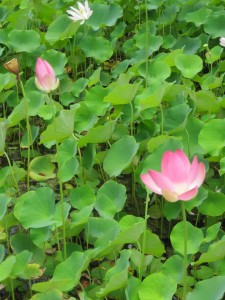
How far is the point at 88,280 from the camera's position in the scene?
1.76 m

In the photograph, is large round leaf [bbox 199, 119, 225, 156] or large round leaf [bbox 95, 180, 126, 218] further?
large round leaf [bbox 199, 119, 225, 156]

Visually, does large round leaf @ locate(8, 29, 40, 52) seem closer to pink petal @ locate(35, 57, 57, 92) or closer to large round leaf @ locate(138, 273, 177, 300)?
pink petal @ locate(35, 57, 57, 92)

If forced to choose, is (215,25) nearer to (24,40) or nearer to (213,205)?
(24,40)

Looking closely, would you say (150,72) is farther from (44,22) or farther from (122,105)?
(44,22)

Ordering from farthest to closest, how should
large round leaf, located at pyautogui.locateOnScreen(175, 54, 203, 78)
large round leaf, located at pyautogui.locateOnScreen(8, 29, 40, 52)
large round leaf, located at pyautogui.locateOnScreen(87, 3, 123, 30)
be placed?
large round leaf, located at pyautogui.locateOnScreen(87, 3, 123, 30), large round leaf, located at pyautogui.locateOnScreen(8, 29, 40, 52), large round leaf, located at pyautogui.locateOnScreen(175, 54, 203, 78)

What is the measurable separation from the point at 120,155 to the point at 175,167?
652 millimetres

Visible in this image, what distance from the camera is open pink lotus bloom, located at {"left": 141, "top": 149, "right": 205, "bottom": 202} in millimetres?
1152

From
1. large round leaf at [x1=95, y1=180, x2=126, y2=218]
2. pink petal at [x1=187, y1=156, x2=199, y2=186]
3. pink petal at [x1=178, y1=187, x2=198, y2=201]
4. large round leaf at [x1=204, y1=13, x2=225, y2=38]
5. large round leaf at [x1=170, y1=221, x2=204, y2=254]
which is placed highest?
pink petal at [x1=187, y1=156, x2=199, y2=186]

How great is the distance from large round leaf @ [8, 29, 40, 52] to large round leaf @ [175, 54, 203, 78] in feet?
2.05

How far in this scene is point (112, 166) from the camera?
181 centimetres

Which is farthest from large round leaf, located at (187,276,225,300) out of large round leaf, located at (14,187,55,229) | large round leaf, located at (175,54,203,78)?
large round leaf, located at (175,54,203,78)

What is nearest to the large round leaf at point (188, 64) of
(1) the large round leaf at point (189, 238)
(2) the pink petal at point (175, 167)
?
(1) the large round leaf at point (189, 238)

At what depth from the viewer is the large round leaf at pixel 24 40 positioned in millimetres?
2564

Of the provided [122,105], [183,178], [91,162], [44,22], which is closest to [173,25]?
[44,22]
